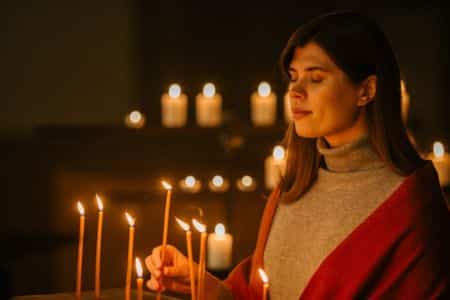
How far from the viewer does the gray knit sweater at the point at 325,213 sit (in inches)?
78.1

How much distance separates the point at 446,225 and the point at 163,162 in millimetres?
3087

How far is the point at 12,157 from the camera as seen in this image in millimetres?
5039

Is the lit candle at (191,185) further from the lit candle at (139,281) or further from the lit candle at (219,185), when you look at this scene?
the lit candle at (139,281)

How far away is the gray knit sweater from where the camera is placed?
1.98 metres

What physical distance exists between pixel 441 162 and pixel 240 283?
6.13 feet

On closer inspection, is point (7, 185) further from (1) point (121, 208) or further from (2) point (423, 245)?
(2) point (423, 245)

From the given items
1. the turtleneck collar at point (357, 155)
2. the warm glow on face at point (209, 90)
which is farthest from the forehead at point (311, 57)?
the warm glow on face at point (209, 90)

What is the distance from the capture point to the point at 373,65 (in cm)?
200

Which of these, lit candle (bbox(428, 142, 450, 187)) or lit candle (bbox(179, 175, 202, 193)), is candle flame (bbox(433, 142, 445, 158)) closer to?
lit candle (bbox(428, 142, 450, 187))

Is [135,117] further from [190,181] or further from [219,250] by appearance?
[219,250]

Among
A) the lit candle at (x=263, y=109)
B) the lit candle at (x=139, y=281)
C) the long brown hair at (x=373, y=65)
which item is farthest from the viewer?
the lit candle at (x=263, y=109)

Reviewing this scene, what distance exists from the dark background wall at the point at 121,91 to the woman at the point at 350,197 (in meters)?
2.29

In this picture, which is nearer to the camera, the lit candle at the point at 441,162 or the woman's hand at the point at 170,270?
the woman's hand at the point at 170,270

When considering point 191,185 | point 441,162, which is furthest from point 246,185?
point 441,162
